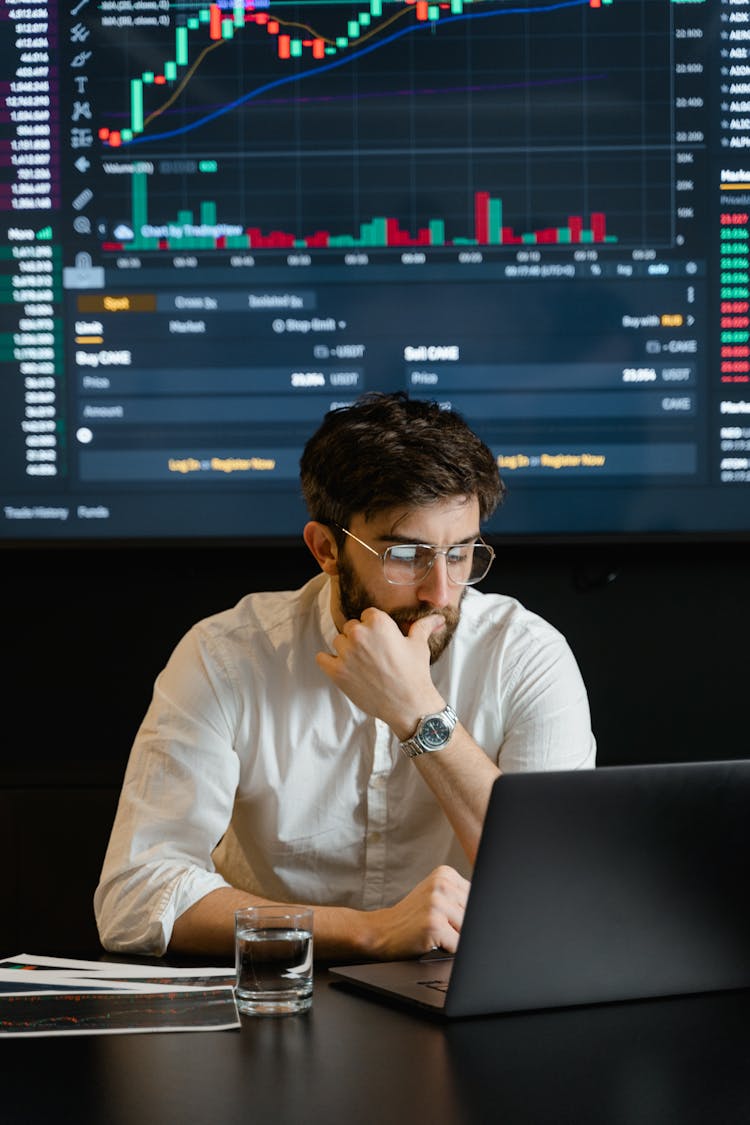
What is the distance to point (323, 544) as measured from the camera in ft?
6.11

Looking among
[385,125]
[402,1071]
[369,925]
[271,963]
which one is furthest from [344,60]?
[402,1071]

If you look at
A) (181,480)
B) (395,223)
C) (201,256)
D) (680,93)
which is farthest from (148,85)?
(680,93)

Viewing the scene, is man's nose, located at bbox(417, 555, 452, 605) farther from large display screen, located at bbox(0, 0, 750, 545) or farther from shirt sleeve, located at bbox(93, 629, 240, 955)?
large display screen, located at bbox(0, 0, 750, 545)

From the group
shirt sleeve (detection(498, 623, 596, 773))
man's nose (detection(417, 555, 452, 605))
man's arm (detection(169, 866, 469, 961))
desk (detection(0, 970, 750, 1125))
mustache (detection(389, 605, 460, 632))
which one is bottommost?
man's arm (detection(169, 866, 469, 961))

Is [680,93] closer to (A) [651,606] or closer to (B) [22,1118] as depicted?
(A) [651,606]

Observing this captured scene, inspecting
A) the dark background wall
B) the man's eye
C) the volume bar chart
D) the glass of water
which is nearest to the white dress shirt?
the man's eye

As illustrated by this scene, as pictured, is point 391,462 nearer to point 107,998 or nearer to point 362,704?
point 362,704

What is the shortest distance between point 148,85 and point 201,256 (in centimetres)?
33

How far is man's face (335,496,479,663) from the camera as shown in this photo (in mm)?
1715

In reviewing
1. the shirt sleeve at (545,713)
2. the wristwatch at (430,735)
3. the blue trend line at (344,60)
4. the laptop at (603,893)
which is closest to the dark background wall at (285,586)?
the shirt sleeve at (545,713)

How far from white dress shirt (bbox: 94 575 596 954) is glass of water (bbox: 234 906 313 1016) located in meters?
0.55

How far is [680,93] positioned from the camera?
248 cm

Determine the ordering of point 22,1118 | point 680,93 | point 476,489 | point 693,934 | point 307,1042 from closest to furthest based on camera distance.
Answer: point 22,1118
point 307,1042
point 693,934
point 476,489
point 680,93

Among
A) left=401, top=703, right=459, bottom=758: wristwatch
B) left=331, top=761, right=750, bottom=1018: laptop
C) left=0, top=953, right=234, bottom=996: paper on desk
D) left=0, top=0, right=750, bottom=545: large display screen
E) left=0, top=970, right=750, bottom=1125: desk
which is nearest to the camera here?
left=0, top=970, right=750, bottom=1125: desk
